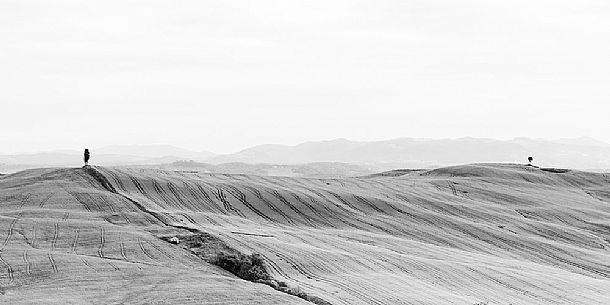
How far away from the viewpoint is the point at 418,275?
32.7 metres

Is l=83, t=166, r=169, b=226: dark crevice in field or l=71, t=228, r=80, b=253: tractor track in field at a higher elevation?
l=83, t=166, r=169, b=226: dark crevice in field

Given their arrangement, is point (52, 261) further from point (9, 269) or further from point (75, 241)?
point (75, 241)

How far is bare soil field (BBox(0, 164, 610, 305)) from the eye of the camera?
26.4 m

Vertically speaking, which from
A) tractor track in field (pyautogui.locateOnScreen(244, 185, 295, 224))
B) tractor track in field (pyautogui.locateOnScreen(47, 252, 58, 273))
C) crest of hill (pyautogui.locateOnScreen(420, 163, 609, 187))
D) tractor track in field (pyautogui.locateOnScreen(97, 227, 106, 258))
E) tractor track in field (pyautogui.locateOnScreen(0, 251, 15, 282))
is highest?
crest of hill (pyautogui.locateOnScreen(420, 163, 609, 187))

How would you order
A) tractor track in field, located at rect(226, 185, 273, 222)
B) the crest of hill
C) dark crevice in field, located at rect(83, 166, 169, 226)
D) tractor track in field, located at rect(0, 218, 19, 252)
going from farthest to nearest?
1. the crest of hill
2. tractor track in field, located at rect(226, 185, 273, 222)
3. dark crevice in field, located at rect(83, 166, 169, 226)
4. tractor track in field, located at rect(0, 218, 19, 252)

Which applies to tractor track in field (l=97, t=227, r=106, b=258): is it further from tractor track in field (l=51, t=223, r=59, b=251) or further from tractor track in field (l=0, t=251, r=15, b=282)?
tractor track in field (l=0, t=251, r=15, b=282)

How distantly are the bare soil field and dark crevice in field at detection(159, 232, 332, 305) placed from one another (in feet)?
0.57

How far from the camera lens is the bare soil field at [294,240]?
Result: 86.5 feet

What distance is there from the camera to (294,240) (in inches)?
1474

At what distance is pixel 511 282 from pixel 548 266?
31.1 ft

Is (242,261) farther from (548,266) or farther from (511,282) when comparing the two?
(548,266)

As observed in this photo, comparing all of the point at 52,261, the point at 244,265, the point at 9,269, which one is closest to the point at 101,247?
the point at 52,261

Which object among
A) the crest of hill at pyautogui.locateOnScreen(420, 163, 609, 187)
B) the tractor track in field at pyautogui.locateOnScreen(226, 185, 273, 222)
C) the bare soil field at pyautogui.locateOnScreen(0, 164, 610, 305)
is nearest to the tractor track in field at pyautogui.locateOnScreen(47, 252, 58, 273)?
the bare soil field at pyautogui.locateOnScreen(0, 164, 610, 305)

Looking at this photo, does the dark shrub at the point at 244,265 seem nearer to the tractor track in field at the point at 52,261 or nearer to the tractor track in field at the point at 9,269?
the tractor track in field at the point at 52,261
